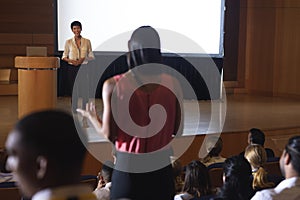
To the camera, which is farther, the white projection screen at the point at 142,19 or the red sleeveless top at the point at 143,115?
the white projection screen at the point at 142,19

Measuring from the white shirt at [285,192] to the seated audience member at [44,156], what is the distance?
126cm

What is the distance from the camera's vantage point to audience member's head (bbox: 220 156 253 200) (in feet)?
8.97

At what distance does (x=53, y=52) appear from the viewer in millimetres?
9562

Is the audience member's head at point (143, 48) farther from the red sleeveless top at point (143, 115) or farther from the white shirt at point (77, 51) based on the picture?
the white shirt at point (77, 51)

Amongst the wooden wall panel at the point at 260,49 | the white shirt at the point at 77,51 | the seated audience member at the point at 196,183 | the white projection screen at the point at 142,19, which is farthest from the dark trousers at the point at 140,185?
the wooden wall panel at the point at 260,49

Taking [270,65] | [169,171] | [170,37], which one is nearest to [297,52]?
[270,65]

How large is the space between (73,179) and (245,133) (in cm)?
535

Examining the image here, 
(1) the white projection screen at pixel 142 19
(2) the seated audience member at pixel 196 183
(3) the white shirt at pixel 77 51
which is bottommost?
(2) the seated audience member at pixel 196 183

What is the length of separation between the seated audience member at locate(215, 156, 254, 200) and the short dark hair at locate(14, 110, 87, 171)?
1737 mm

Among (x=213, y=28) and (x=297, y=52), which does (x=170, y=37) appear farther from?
(x=297, y=52)

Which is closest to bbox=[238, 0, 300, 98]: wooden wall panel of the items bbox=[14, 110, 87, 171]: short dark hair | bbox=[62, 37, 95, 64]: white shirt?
bbox=[62, 37, 95, 64]: white shirt

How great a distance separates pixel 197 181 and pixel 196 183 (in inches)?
0.6

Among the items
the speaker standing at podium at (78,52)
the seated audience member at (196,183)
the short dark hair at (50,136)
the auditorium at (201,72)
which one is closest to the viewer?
the short dark hair at (50,136)

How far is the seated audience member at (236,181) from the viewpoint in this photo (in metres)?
2.73
